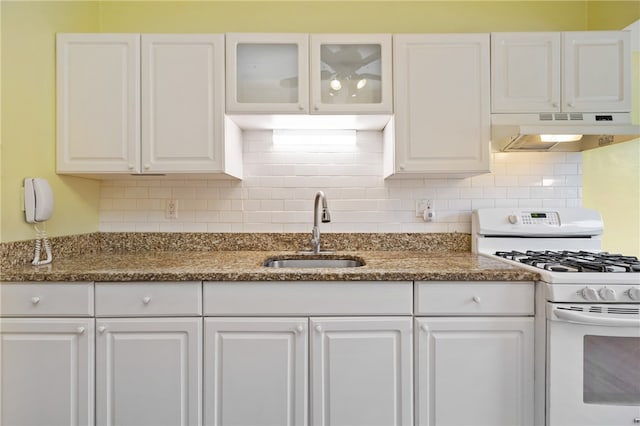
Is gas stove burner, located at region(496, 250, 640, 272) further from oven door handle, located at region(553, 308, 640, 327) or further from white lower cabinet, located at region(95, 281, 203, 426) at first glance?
white lower cabinet, located at region(95, 281, 203, 426)

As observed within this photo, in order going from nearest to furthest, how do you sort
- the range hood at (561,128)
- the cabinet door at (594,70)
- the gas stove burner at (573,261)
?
the gas stove burner at (573,261), the range hood at (561,128), the cabinet door at (594,70)

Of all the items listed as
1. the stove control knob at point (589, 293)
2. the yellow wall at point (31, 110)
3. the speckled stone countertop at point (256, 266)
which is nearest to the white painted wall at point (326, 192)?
the speckled stone countertop at point (256, 266)

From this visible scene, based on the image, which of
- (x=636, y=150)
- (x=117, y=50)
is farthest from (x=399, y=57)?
(x=636, y=150)

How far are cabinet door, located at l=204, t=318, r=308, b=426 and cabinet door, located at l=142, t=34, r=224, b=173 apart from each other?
0.90 metres

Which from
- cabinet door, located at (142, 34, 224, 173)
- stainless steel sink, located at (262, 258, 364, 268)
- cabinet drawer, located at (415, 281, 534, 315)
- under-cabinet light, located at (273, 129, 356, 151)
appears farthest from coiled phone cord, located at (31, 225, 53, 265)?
cabinet drawer, located at (415, 281, 534, 315)

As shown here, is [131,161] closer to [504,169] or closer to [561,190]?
[504,169]

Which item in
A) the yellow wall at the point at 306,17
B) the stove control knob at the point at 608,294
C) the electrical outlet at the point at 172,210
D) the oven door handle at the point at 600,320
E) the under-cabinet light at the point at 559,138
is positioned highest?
the yellow wall at the point at 306,17

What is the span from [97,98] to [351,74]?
1358 millimetres

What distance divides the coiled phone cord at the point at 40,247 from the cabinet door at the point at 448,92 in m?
1.85

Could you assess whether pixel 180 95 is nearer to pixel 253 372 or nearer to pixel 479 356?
pixel 253 372

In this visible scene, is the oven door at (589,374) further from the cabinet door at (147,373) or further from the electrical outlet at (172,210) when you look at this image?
the electrical outlet at (172,210)

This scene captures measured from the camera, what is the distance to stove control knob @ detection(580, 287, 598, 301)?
1395mm

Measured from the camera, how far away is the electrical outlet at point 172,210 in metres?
2.23

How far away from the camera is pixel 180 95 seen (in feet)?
6.17
